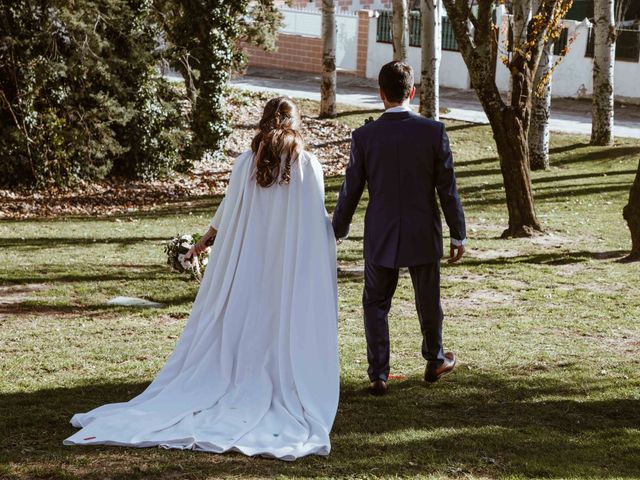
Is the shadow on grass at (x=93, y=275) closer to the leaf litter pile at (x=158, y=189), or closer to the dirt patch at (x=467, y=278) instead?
the dirt patch at (x=467, y=278)

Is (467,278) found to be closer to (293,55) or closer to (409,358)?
(409,358)

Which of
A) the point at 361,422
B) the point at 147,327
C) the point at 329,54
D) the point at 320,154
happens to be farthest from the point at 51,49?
the point at 361,422

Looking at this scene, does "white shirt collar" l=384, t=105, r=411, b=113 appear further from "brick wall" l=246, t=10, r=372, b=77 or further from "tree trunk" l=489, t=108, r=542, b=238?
"brick wall" l=246, t=10, r=372, b=77

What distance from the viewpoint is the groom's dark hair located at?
254 inches

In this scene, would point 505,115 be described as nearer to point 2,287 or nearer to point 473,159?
point 2,287

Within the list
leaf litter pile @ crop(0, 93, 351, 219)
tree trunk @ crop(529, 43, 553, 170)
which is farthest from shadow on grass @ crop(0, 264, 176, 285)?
tree trunk @ crop(529, 43, 553, 170)

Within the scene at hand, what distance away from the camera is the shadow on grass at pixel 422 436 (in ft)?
17.0

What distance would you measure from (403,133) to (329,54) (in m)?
21.2

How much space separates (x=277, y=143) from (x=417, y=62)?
31.3m

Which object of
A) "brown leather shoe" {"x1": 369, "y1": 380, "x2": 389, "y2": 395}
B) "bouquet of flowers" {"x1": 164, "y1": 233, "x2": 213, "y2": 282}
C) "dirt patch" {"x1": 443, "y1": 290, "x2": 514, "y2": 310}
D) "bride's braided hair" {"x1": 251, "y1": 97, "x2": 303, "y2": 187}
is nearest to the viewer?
"bride's braided hair" {"x1": 251, "y1": 97, "x2": 303, "y2": 187}

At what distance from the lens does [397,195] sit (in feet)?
21.3

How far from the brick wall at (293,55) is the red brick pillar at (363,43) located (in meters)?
1.64

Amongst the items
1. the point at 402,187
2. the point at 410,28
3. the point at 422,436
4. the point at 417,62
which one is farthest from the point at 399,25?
the point at 422,436

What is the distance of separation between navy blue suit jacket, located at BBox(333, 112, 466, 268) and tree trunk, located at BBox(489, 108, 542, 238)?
25.4 feet
